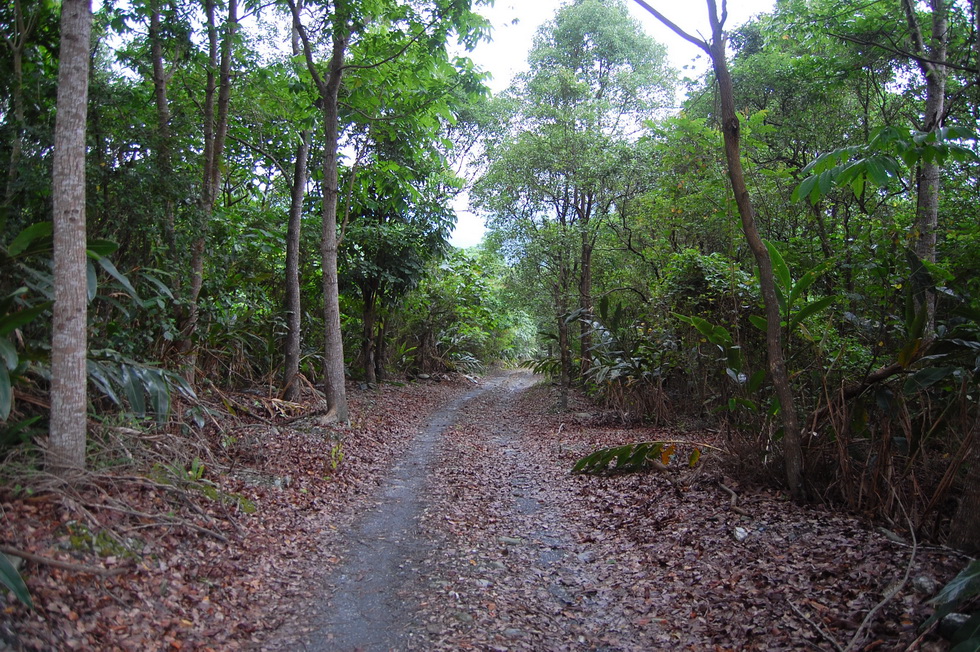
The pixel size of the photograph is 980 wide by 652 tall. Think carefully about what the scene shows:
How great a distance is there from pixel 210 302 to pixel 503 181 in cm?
951

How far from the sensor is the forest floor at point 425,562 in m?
3.27

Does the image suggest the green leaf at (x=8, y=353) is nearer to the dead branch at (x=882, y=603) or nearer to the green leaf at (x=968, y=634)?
the dead branch at (x=882, y=603)

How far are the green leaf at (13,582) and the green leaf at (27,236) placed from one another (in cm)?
240

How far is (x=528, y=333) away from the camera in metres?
35.7

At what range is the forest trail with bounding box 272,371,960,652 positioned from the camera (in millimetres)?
3447

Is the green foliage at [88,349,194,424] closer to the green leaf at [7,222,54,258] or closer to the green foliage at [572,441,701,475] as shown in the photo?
the green leaf at [7,222,54,258]

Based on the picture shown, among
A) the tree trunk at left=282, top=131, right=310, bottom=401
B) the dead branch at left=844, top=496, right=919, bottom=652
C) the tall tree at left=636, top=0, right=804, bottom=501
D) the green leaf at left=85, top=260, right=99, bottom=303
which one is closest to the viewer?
the dead branch at left=844, top=496, right=919, bottom=652

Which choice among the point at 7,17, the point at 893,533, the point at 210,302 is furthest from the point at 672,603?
the point at 7,17

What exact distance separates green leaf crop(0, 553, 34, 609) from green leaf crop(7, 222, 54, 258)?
7.88 feet

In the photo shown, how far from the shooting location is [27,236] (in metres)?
4.20

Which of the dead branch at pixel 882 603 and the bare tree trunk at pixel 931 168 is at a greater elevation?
the bare tree trunk at pixel 931 168

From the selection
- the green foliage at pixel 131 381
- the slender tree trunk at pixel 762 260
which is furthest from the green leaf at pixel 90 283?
the slender tree trunk at pixel 762 260

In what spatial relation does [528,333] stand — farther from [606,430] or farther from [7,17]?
[7,17]

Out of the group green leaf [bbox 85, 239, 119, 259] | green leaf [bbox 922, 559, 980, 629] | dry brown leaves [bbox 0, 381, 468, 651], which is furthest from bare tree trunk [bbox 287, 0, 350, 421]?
green leaf [bbox 922, 559, 980, 629]
